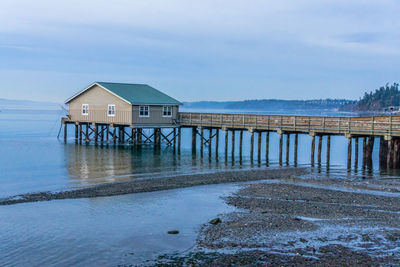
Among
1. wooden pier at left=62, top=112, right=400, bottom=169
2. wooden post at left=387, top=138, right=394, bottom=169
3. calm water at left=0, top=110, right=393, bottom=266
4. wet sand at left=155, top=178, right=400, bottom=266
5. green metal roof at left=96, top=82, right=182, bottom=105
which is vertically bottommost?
calm water at left=0, top=110, right=393, bottom=266

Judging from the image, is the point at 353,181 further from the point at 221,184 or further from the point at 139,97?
the point at 139,97

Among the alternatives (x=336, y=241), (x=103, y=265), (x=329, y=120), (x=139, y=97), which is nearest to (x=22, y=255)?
(x=103, y=265)

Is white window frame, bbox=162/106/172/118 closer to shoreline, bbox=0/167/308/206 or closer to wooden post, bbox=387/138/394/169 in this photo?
shoreline, bbox=0/167/308/206

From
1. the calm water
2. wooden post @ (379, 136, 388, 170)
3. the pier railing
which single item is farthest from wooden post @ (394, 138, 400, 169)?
wooden post @ (379, 136, 388, 170)

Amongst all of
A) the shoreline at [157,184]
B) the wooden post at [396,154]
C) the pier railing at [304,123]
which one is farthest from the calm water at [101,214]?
the pier railing at [304,123]

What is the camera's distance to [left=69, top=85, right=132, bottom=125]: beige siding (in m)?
47.6

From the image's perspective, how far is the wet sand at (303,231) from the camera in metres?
14.4

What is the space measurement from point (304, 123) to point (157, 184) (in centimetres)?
1568

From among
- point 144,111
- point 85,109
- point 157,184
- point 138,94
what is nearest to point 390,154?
point 157,184

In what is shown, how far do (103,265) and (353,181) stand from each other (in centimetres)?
1891

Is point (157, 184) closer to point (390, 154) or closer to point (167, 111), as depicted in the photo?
point (390, 154)

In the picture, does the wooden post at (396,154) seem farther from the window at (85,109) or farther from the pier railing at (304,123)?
the window at (85,109)

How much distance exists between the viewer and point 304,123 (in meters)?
39.0

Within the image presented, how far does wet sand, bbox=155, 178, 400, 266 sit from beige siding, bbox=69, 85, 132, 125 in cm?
2435
